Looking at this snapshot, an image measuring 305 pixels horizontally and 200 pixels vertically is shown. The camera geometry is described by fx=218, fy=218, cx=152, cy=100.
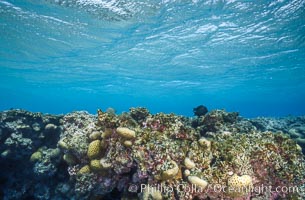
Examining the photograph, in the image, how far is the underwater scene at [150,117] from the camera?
174 inches

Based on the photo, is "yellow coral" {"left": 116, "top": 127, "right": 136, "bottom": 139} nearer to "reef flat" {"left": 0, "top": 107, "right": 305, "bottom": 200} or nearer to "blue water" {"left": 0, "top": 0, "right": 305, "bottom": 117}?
"reef flat" {"left": 0, "top": 107, "right": 305, "bottom": 200}

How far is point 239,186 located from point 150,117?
105 inches

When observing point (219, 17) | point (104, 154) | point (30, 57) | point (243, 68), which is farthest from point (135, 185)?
point (243, 68)

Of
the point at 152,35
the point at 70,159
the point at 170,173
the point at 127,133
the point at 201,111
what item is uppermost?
the point at 152,35

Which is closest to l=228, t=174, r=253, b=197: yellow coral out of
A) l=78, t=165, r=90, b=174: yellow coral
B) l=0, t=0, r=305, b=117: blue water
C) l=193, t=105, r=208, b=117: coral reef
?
l=78, t=165, r=90, b=174: yellow coral

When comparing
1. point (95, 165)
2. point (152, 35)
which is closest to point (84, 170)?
point (95, 165)

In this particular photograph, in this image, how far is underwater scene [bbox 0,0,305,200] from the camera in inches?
174

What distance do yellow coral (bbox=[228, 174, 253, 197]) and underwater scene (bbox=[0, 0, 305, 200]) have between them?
0.7 inches

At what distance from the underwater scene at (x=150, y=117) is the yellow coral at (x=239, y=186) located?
18 millimetres

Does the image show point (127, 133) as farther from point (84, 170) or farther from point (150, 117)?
point (84, 170)

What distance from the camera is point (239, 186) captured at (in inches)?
155

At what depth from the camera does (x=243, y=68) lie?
1270 inches

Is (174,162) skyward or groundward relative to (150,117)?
groundward

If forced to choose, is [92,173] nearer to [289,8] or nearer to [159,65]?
[289,8]
